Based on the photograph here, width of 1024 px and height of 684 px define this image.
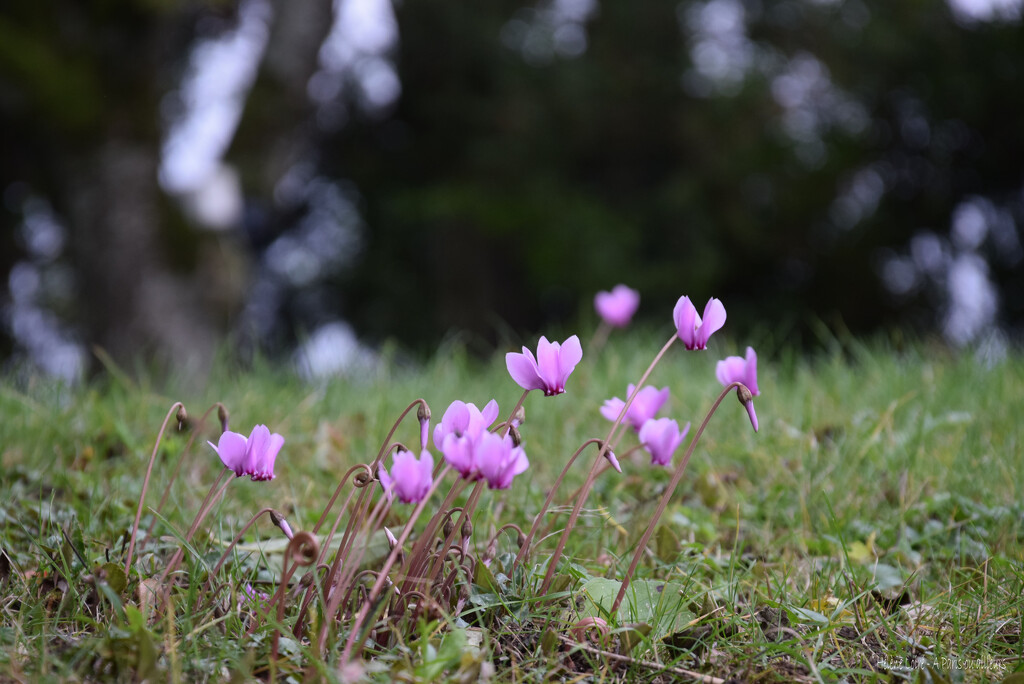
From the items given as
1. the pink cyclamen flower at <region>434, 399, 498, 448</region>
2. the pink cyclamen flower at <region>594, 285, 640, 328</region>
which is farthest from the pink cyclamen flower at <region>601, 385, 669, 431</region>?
the pink cyclamen flower at <region>594, 285, 640, 328</region>

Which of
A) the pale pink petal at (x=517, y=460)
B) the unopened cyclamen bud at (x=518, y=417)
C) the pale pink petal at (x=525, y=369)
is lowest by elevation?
the unopened cyclamen bud at (x=518, y=417)

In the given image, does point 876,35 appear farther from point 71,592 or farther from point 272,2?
point 71,592

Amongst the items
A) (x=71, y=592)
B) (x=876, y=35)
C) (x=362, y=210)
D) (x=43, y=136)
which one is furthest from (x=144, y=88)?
(x=876, y=35)

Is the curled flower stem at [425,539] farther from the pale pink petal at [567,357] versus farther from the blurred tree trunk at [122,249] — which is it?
the blurred tree trunk at [122,249]

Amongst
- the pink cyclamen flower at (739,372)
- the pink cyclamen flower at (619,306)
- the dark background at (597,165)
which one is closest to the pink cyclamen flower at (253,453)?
the pink cyclamen flower at (739,372)

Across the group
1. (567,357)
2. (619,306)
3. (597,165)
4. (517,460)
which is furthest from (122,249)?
(517,460)

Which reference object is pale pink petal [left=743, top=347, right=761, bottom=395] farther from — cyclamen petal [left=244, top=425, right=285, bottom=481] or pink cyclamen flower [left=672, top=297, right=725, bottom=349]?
cyclamen petal [left=244, top=425, right=285, bottom=481]
